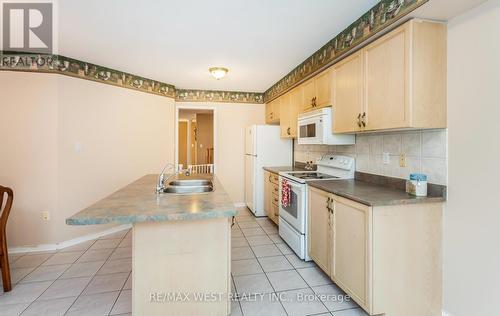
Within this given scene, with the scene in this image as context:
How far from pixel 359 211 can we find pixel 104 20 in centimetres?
265

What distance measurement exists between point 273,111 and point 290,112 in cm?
86

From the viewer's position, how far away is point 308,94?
3.23 metres

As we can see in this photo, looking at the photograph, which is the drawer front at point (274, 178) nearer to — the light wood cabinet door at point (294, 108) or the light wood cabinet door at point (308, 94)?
the light wood cabinet door at point (294, 108)

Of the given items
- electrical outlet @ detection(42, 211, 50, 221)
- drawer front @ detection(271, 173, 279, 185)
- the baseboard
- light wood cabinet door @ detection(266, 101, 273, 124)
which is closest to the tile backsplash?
drawer front @ detection(271, 173, 279, 185)

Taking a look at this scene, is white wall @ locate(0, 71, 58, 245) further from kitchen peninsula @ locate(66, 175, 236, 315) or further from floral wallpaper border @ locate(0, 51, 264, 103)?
kitchen peninsula @ locate(66, 175, 236, 315)

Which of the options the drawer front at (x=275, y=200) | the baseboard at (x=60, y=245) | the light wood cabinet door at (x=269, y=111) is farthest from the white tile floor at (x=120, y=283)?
the light wood cabinet door at (x=269, y=111)

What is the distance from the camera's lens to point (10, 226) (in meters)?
2.96

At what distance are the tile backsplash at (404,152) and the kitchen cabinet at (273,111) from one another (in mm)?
1710

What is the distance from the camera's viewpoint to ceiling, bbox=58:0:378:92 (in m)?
1.99

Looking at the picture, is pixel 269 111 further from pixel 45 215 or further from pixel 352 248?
pixel 45 215

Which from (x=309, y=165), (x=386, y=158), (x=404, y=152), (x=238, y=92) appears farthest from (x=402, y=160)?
(x=238, y=92)

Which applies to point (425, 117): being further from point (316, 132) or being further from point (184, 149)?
point (184, 149)

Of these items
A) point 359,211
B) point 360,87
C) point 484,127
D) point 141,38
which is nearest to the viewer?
point 484,127

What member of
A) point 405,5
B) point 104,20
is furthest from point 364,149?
point 104,20
